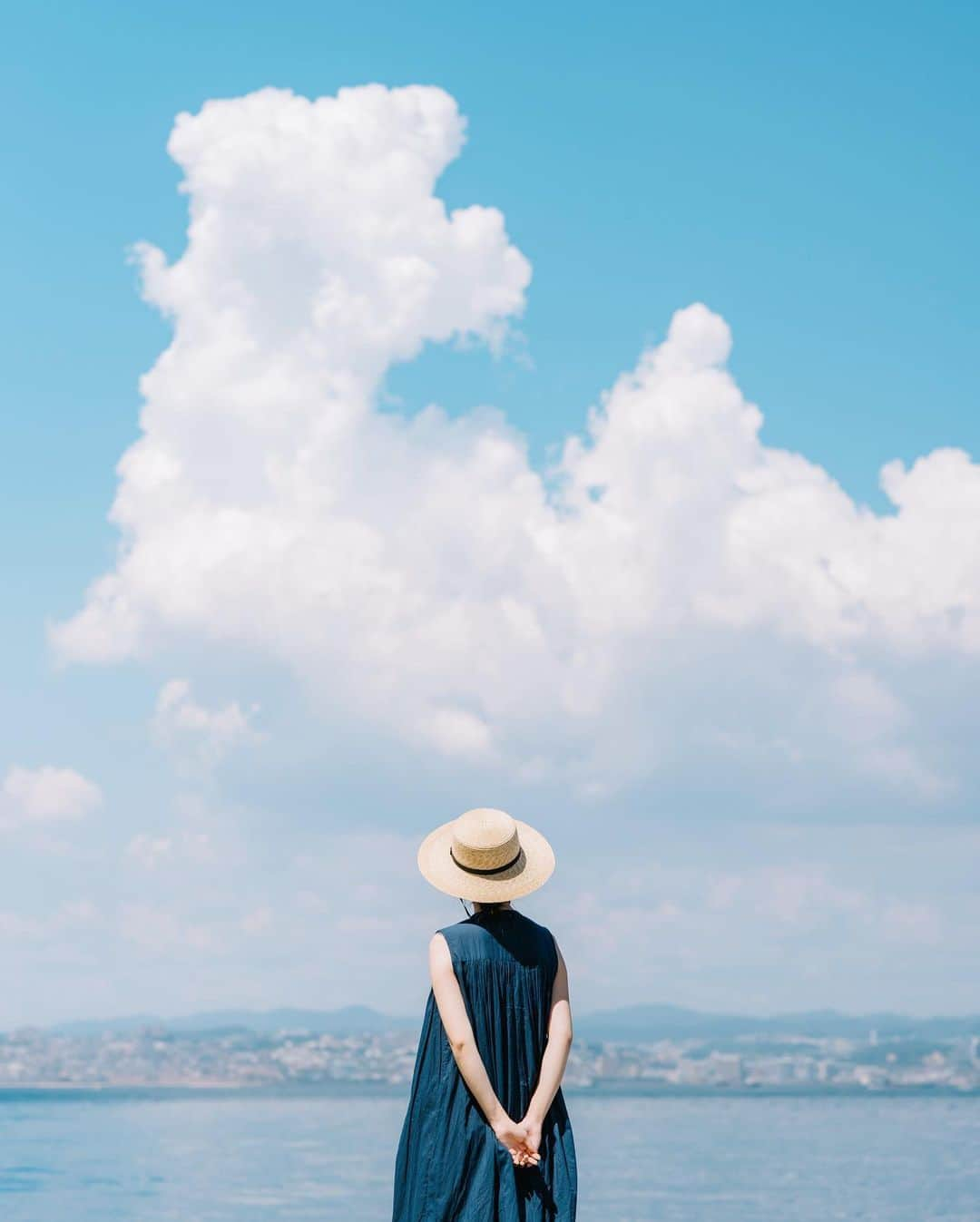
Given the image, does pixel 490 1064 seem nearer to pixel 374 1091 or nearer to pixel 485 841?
pixel 485 841

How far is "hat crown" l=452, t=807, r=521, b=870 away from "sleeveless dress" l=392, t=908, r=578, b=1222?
17 cm

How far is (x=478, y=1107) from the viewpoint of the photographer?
4676 millimetres

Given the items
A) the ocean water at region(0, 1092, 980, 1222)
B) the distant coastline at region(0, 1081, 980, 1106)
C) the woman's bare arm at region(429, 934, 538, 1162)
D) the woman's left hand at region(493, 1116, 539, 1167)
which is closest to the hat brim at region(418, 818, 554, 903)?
the woman's bare arm at region(429, 934, 538, 1162)

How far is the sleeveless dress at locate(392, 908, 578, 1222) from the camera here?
4.66 meters

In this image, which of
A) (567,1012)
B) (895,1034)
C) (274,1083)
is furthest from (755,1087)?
(567,1012)

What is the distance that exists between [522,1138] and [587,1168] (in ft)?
87.2

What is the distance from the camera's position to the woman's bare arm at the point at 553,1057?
15.4 ft

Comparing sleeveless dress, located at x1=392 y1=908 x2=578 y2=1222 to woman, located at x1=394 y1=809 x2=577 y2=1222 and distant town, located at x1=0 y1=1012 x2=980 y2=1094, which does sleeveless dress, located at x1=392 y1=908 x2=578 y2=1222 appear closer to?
woman, located at x1=394 y1=809 x2=577 y2=1222

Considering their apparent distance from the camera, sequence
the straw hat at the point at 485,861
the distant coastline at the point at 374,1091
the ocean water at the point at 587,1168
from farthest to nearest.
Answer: the distant coastline at the point at 374,1091, the ocean water at the point at 587,1168, the straw hat at the point at 485,861

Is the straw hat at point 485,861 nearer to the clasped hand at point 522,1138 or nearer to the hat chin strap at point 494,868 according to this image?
the hat chin strap at point 494,868

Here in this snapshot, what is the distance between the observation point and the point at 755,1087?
115375 millimetres

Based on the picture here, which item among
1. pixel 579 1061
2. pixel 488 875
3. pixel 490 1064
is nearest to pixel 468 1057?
pixel 490 1064

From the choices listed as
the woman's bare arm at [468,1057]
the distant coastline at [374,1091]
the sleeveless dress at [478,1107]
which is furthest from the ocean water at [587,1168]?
the distant coastline at [374,1091]

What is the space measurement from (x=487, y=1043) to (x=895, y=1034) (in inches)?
6433
